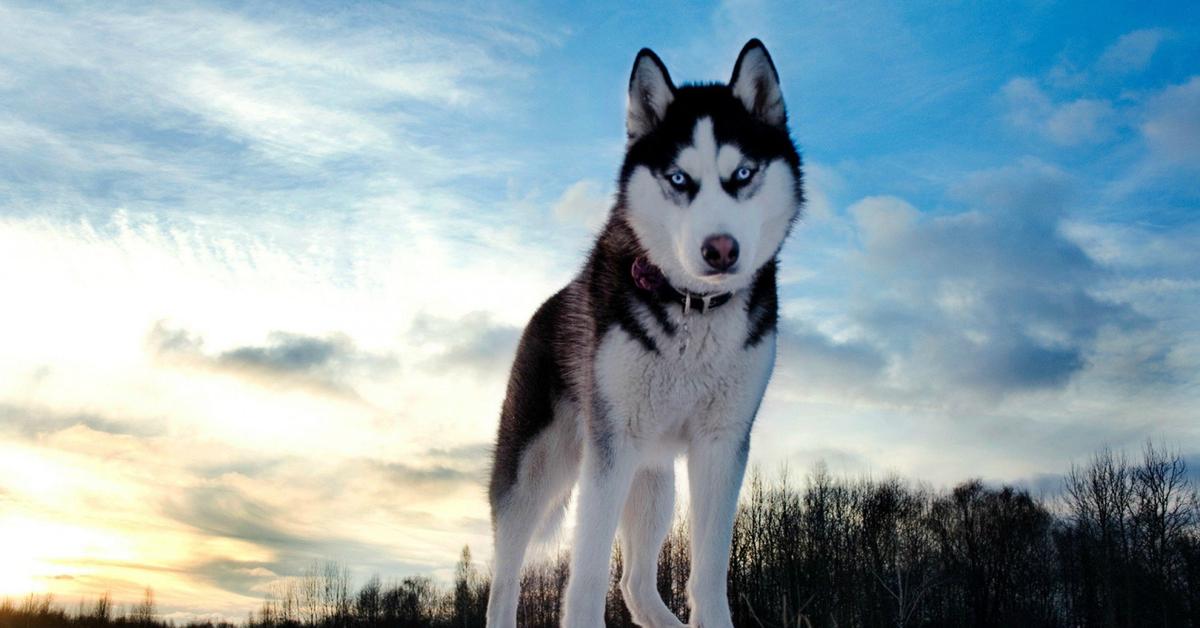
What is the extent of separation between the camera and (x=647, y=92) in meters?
6.80

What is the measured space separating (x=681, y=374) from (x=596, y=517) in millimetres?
1194

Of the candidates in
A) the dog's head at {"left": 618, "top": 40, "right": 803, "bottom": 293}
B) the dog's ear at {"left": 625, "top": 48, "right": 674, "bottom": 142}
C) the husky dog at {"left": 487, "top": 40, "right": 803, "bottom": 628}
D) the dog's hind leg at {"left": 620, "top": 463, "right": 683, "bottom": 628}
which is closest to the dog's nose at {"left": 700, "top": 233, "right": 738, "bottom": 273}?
the dog's head at {"left": 618, "top": 40, "right": 803, "bottom": 293}

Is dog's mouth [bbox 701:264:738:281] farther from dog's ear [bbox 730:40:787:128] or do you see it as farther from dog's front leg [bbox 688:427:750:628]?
dog's ear [bbox 730:40:787:128]

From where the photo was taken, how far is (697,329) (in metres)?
6.58

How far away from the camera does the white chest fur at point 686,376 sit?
6.57 meters

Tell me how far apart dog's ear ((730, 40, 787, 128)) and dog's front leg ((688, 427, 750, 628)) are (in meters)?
2.32

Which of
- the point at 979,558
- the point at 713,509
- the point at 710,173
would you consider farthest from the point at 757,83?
the point at 979,558

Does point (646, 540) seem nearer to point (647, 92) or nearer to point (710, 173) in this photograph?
point (710, 173)

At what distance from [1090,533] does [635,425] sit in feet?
215

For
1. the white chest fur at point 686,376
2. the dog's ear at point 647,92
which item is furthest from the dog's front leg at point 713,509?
the dog's ear at point 647,92

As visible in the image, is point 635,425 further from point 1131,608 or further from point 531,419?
point 1131,608

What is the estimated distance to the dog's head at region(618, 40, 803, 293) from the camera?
5992 mm

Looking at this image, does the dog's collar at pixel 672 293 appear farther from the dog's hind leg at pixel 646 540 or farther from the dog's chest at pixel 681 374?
the dog's hind leg at pixel 646 540

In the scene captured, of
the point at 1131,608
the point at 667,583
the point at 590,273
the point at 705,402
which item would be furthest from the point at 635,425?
the point at 1131,608
